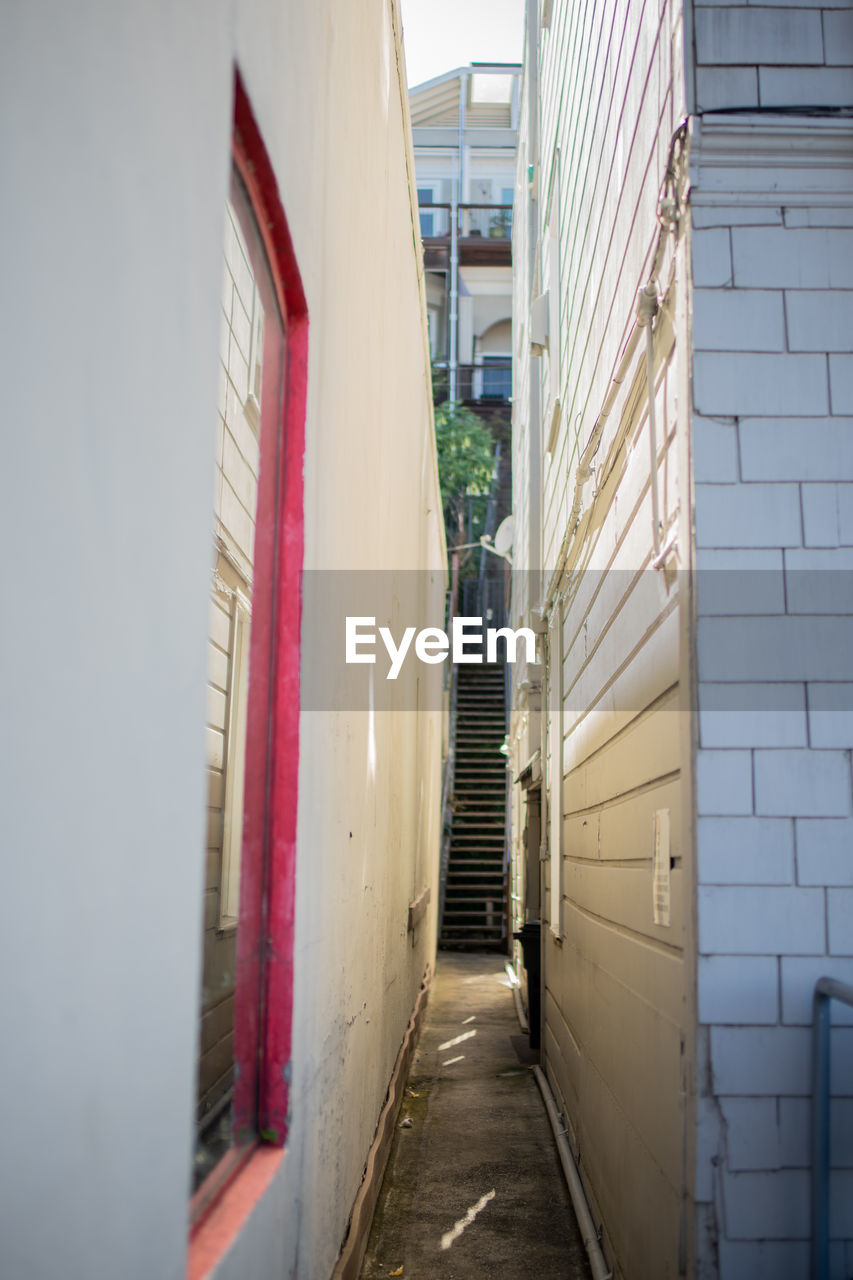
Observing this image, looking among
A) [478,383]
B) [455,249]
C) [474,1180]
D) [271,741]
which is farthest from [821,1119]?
[478,383]

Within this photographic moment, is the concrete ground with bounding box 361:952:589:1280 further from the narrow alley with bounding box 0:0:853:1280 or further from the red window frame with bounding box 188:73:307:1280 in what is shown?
the red window frame with bounding box 188:73:307:1280

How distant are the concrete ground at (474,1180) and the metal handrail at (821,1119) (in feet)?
5.74

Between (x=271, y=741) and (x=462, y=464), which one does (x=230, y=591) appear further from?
(x=462, y=464)

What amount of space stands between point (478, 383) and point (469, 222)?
11.7 ft

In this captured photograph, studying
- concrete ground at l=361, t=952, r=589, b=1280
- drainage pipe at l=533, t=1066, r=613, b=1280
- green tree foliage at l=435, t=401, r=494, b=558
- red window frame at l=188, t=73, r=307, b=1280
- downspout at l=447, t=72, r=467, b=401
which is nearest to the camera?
red window frame at l=188, t=73, r=307, b=1280

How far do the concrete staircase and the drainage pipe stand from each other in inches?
342

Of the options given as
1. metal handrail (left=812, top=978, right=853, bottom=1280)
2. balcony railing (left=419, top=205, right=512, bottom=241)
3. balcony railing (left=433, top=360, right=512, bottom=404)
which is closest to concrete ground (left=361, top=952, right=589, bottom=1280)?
metal handrail (left=812, top=978, right=853, bottom=1280)

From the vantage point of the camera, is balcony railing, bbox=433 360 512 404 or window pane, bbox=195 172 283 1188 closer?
window pane, bbox=195 172 283 1188

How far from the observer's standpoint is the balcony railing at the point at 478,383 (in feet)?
80.2

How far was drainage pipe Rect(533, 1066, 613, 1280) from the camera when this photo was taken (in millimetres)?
3748

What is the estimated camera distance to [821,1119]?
2.47 metres

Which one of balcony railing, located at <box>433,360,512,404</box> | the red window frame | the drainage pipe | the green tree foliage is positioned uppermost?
balcony railing, located at <box>433,360,512,404</box>

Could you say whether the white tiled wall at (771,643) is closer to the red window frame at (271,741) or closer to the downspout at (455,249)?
the red window frame at (271,741)

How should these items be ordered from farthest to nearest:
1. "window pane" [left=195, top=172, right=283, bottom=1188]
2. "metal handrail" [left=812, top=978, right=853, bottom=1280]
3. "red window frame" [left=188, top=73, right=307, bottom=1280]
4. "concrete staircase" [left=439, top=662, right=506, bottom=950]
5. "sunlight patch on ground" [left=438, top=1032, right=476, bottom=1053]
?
"concrete staircase" [left=439, top=662, right=506, bottom=950] < "sunlight patch on ground" [left=438, top=1032, right=476, bottom=1053] < "window pane" [left=195, top=172, right=283, bottom=1188] < "metal handrail" [left=812, top=978, right=853, bottom=1280] < "red window frame" [left=188, top=73, right=307, bottom=1280]
